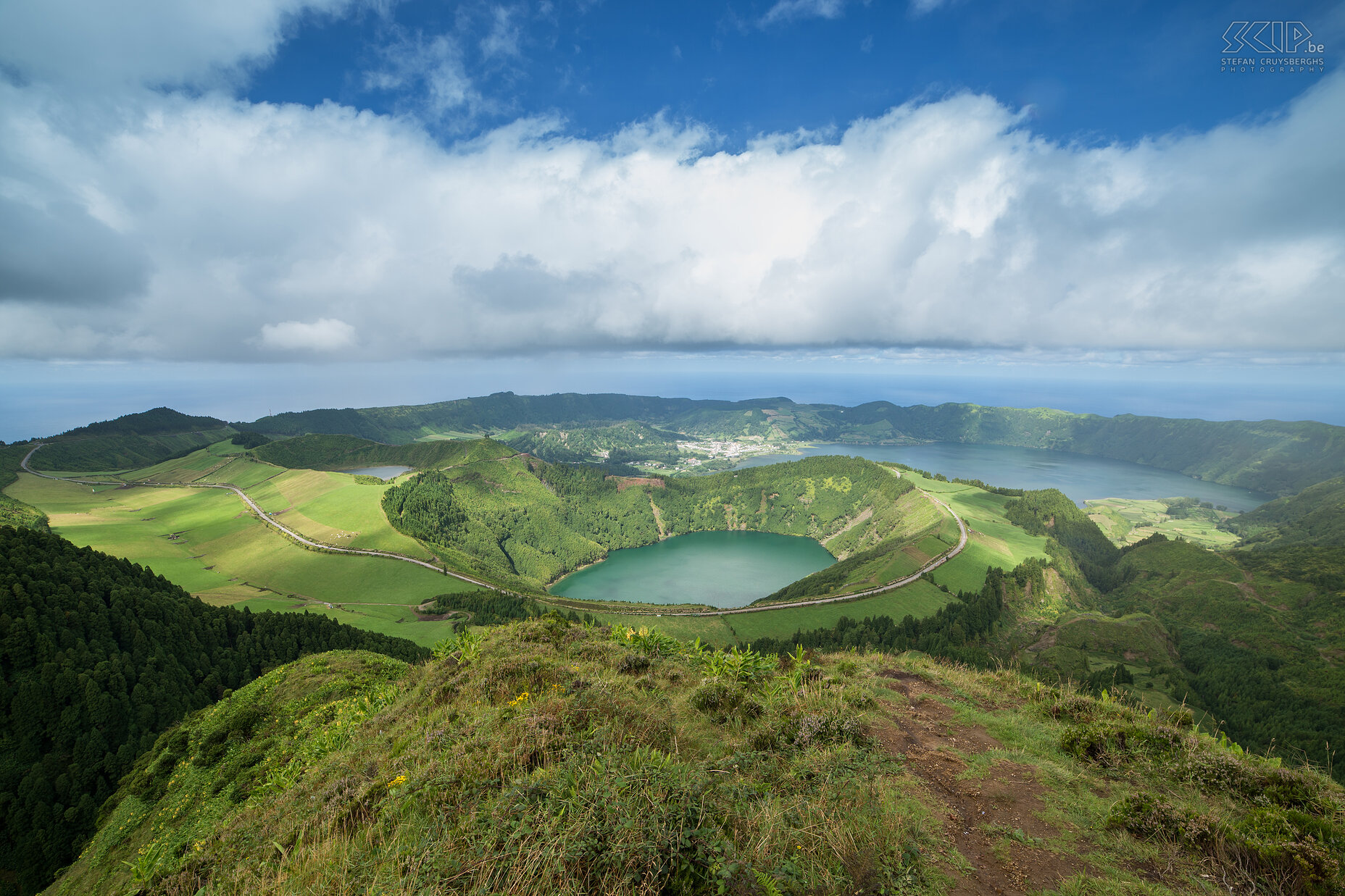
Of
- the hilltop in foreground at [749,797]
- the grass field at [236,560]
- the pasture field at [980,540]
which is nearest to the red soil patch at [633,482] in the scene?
the pasture field at [980,540]

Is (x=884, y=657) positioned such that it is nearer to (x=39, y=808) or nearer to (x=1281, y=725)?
(x=39, y=808)

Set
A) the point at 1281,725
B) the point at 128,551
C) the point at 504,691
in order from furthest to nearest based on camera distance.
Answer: the point at 128,551
the point at 1281,725
the point at 504,691

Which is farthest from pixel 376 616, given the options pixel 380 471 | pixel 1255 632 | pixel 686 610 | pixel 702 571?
pixel 380 471

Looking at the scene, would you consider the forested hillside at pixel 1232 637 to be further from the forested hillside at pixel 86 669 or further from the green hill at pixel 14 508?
the green hill at pixel 14 508

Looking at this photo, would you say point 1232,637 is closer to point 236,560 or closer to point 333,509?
point 236,560

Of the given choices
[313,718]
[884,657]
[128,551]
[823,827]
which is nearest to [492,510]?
[128,551]

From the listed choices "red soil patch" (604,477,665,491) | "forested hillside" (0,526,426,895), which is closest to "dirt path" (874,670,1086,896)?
A: "forested hillside" (0,526,426,895)

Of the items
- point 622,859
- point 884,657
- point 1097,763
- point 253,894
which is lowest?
point 884,657
